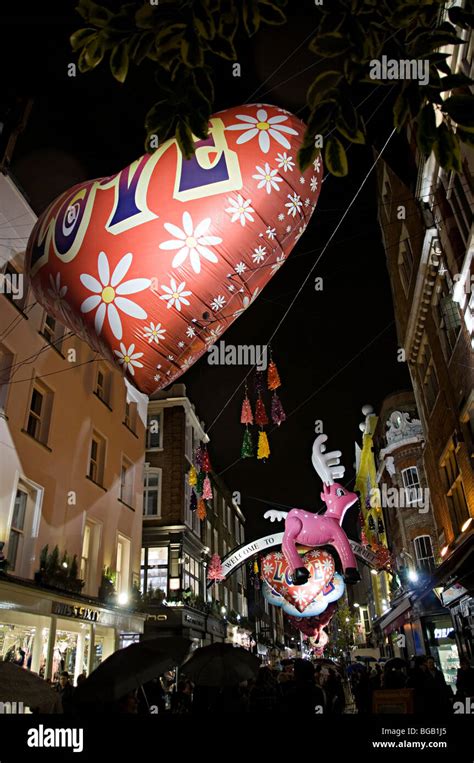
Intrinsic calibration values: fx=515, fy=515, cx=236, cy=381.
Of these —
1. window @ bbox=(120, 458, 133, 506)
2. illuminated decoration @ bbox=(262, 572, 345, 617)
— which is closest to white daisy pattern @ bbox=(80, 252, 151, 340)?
window @ bbox=(120, 458, 133, 506)

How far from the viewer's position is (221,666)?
9.01m

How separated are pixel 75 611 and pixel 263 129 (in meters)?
13.0

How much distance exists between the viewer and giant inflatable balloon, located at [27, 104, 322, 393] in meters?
5.23

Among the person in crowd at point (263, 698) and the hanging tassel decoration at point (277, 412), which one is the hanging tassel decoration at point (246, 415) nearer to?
the hanging tassel decoration at point (277, 412)

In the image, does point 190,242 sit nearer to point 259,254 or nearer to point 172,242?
point 172,242

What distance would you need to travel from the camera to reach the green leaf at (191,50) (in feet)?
9.34

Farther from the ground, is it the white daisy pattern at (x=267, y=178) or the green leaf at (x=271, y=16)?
the white daisy pattern at (x=267, y=178)

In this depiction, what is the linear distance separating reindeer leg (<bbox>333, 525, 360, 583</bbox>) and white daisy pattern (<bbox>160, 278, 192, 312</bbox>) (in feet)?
38.4

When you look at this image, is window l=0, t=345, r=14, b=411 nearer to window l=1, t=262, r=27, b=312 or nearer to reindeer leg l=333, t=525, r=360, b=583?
window l=1, t=262, r=27, b=312

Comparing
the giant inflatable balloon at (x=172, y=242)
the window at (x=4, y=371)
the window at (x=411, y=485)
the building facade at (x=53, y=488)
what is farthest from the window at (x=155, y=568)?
the giant inflatable balloon at (x=172, y=242)

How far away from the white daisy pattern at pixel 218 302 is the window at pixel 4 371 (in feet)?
27.9

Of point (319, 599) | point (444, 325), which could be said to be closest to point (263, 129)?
point (444, 325)

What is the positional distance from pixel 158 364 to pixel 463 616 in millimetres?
17892

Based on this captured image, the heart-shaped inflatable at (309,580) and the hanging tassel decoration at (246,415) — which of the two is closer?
the hanging tassel decoration at (246,415)
